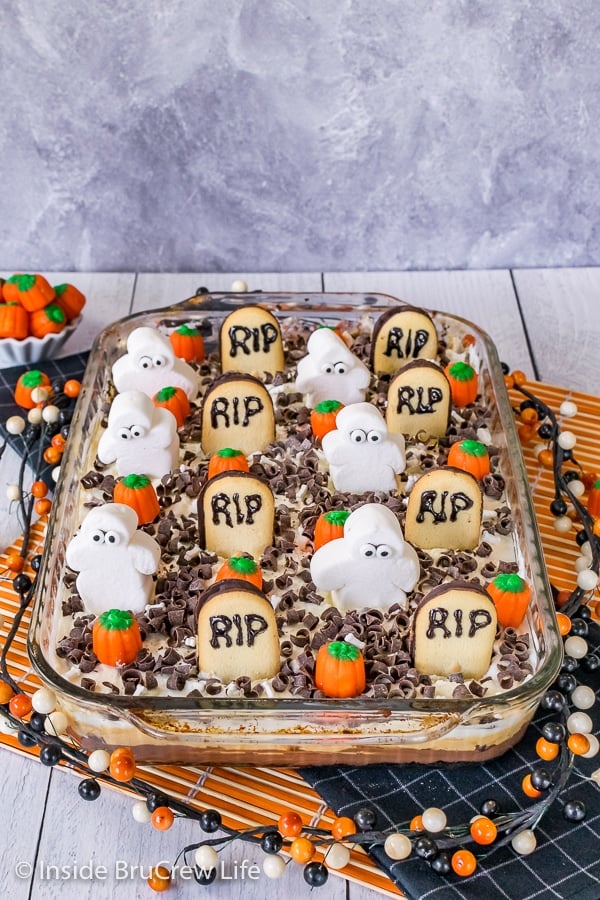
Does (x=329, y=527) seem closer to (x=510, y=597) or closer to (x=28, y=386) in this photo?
(x=510, y=597)

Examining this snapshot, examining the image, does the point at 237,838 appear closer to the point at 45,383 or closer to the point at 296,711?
the point at 296,711

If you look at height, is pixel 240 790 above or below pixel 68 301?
below

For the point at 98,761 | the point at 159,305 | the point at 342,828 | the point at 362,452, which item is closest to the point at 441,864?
the point at 342,828

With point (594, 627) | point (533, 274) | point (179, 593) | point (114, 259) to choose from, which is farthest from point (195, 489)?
point (533, 274)

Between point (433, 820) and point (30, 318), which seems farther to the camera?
point (30, 318)

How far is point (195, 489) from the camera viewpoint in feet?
6.47

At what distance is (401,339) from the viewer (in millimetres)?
2250

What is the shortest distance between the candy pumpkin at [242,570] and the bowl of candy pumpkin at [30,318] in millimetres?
900

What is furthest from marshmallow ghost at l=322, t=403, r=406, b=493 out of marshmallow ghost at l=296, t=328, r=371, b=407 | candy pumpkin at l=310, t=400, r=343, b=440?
marshmallow ghost at l=296, t=328, r=371, b=407

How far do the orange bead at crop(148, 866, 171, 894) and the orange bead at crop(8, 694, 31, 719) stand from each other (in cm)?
30

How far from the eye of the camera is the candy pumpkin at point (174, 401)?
2117 mm

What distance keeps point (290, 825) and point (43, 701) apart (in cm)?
39

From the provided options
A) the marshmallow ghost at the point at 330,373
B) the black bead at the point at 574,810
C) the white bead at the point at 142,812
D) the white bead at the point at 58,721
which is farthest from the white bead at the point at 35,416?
the black bead at the point at 574,810

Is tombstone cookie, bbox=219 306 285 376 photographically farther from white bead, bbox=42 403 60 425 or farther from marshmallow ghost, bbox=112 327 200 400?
white bead, bbox=42 403 60 425
